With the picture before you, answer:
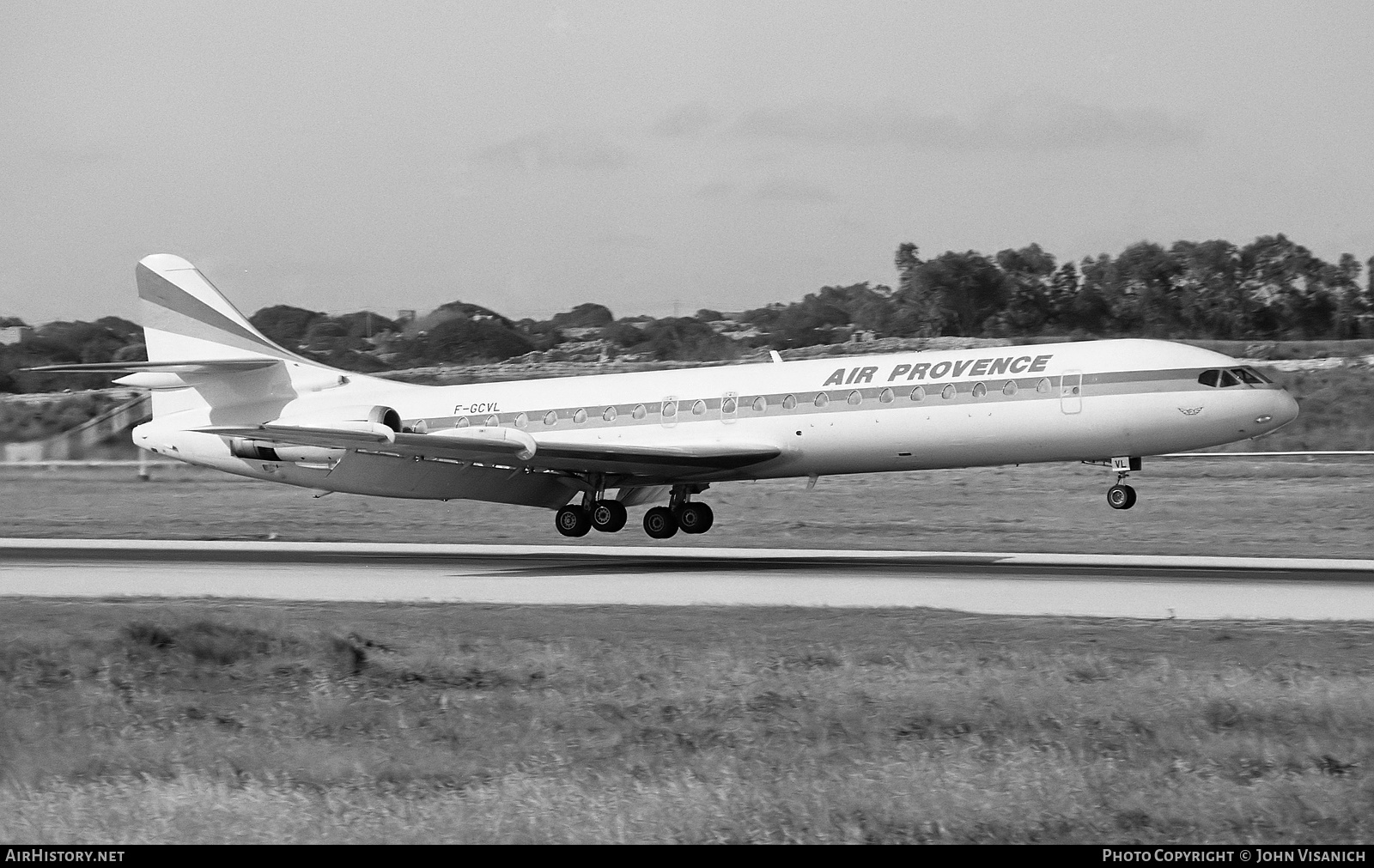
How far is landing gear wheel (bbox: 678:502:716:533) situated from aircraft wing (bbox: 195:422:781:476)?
6.76ft

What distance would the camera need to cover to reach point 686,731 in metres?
12.0

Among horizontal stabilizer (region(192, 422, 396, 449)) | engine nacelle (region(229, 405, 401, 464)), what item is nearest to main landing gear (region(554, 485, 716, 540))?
engine nacelle (region(229, 405, 401, 464))

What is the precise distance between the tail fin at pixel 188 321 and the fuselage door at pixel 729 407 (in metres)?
10.7

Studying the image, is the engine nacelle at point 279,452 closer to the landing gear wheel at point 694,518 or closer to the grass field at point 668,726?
the landing gear wheel at point 694,518

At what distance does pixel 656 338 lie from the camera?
101 m

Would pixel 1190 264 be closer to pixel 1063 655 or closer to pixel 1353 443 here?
pixel 1353 443

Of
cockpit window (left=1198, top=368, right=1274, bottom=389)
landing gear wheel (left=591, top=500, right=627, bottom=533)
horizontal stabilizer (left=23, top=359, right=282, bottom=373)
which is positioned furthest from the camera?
horizontal stabilizer (left=23, top=359, right=282, bottom=373)

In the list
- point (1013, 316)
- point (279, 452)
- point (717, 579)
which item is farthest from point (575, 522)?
point (1013, 316)

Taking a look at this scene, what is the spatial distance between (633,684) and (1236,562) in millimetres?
16510

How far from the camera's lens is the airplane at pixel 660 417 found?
27422 mm

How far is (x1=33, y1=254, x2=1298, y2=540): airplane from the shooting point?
1080 inches

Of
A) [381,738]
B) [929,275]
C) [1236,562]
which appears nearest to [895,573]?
[1236,562]

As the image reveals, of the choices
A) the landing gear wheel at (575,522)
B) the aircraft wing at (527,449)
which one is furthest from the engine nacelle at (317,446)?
the landing gear wheel at (575,522)

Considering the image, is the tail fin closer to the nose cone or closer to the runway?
the runway
